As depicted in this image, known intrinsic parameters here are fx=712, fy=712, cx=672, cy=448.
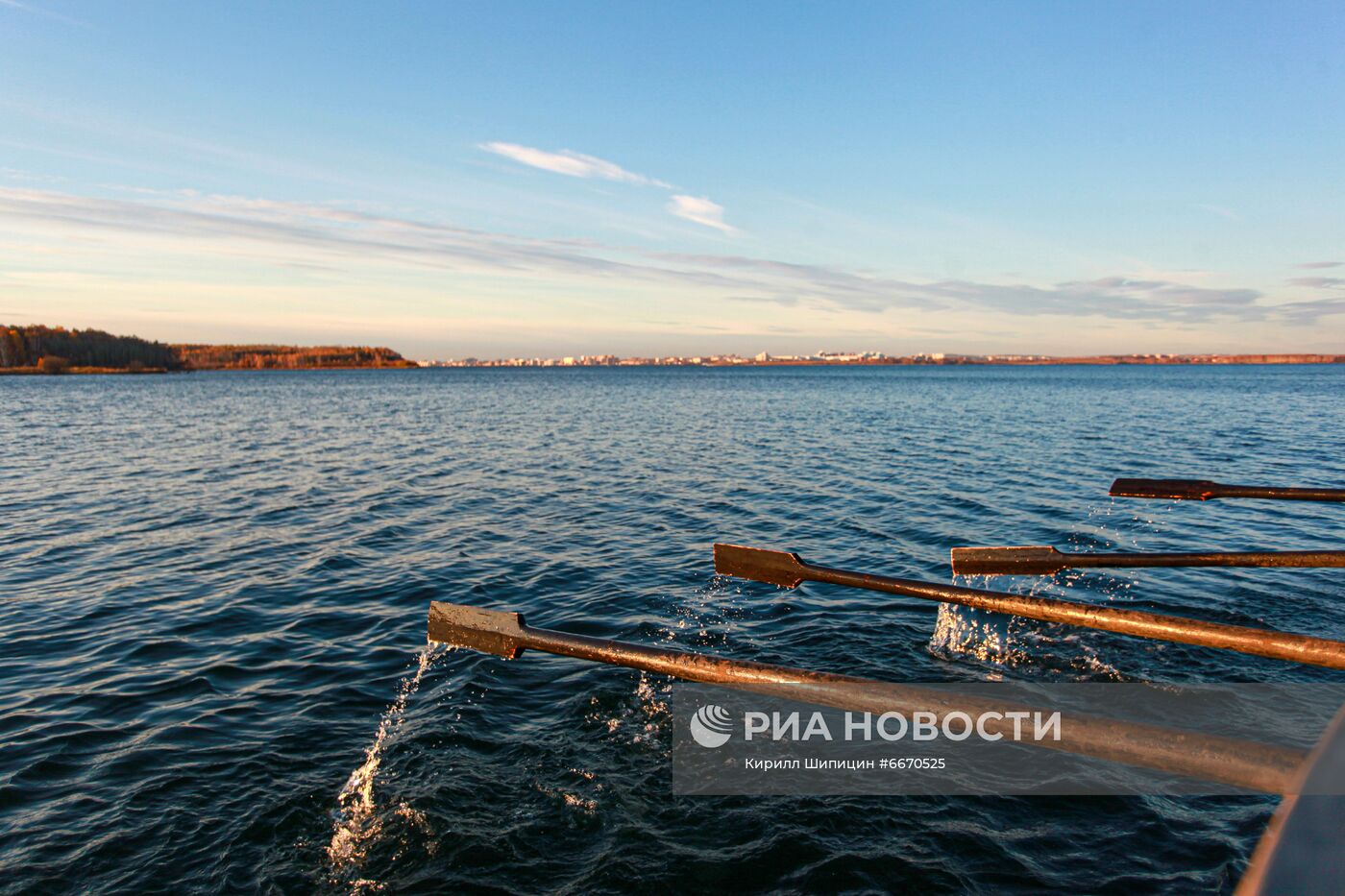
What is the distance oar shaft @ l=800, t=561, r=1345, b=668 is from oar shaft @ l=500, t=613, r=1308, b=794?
1114mm

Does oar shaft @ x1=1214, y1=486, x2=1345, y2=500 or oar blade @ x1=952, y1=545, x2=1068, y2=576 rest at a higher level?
oar shaft @ x1=1214, y1=486, x2=1345, y2=500

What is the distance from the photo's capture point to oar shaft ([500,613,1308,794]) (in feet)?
11.3

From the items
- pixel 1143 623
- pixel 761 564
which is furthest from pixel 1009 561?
pixel 1143 623

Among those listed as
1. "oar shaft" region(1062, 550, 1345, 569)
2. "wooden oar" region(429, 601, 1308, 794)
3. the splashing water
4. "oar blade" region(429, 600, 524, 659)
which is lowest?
the splashing water

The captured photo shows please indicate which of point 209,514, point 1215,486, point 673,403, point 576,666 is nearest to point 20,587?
point 209,514

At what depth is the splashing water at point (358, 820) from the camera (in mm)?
6262

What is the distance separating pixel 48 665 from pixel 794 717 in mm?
10697

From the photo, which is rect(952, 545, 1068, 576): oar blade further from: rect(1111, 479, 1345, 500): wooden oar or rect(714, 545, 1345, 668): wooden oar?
rect(1111, 479, 1345, 500): wooden oar

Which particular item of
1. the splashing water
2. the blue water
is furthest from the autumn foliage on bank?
the splashing water

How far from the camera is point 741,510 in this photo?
21.2 meters

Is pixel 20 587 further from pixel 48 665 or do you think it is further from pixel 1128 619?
pixel 1128 619

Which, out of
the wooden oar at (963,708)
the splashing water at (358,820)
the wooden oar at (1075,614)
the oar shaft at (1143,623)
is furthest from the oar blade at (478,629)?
the oar shaft at (1143,623)

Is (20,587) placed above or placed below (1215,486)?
below

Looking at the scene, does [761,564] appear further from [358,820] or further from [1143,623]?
[358,820]
